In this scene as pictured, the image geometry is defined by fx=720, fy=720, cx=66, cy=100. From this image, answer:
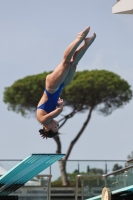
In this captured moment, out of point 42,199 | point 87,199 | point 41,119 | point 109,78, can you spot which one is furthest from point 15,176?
point 109,78

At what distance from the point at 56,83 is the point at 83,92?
99.2 feet

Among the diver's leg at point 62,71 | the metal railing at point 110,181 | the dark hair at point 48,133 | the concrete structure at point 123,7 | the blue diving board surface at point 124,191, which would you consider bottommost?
the blue diving board surface at point 124,191

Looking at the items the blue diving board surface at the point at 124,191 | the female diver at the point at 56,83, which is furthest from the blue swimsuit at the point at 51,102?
the blue diving board surface at the point at 124,191

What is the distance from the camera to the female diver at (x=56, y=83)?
1105cm

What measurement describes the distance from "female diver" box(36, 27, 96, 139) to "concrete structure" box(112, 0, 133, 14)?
23.9ft

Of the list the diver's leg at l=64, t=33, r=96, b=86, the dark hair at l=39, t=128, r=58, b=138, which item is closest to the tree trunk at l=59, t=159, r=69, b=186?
the dark hair at l=39, t=128, r=58, b=138

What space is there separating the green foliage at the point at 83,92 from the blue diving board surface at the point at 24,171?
79.6ft

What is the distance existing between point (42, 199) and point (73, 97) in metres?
25.6

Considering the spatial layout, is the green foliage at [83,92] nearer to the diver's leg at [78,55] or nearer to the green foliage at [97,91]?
the green foliage at [97,91]

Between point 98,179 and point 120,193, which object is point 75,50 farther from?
point 98,179

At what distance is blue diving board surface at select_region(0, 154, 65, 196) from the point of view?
15062 millimetres

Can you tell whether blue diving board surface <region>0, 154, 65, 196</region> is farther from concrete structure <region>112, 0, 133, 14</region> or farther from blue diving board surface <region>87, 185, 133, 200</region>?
concrete structure <region>112, 0, 133, 14</region>

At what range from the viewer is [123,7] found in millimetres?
18641

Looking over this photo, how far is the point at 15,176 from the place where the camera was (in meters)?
15.7
